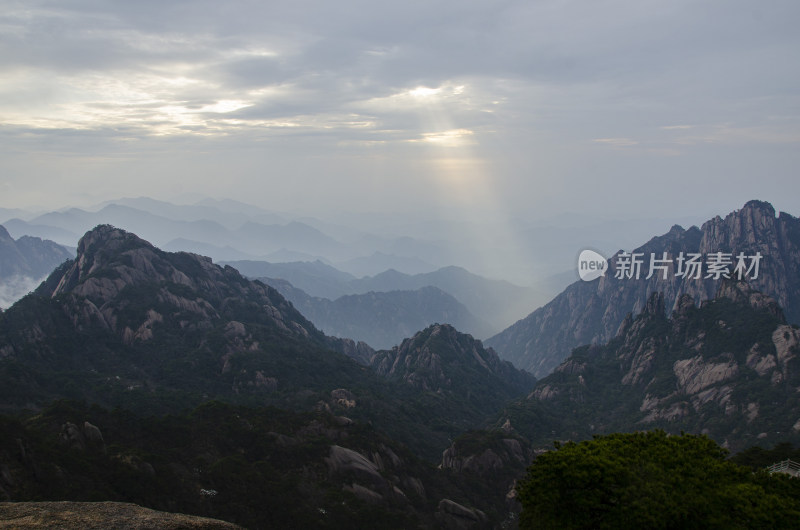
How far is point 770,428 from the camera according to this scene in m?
115

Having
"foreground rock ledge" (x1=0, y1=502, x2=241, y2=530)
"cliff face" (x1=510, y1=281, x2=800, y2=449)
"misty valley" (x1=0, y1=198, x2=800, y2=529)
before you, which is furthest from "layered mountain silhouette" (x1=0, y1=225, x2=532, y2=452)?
"foreground rock ledge" (x1=0, y1=502, x2=241, y2=530)

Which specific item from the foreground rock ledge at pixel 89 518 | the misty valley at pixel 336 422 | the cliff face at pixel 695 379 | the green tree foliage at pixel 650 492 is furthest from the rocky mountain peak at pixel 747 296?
the foreground rock ledge at pixel 89 518

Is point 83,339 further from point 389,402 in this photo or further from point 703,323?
point 703,323

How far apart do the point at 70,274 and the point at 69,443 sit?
405 ft

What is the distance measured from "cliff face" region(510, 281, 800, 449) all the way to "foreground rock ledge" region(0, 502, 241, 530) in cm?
11002

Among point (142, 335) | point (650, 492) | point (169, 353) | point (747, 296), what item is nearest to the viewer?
point (650, 492)

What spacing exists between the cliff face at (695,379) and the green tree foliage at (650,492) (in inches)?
3258

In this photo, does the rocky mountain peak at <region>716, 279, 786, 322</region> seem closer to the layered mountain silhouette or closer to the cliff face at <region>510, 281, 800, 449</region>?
the cliff face at <region>510, 281, 800, 449</region>

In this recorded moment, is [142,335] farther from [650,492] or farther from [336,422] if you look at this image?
[650,492]

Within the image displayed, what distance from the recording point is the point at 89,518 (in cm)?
4216

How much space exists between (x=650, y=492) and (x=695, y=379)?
12642 centimetres

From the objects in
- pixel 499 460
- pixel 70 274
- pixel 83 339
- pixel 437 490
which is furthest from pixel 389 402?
pixel 70 274

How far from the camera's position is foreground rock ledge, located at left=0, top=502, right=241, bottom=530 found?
132 ft

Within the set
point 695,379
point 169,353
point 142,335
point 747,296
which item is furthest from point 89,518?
point 747,296
